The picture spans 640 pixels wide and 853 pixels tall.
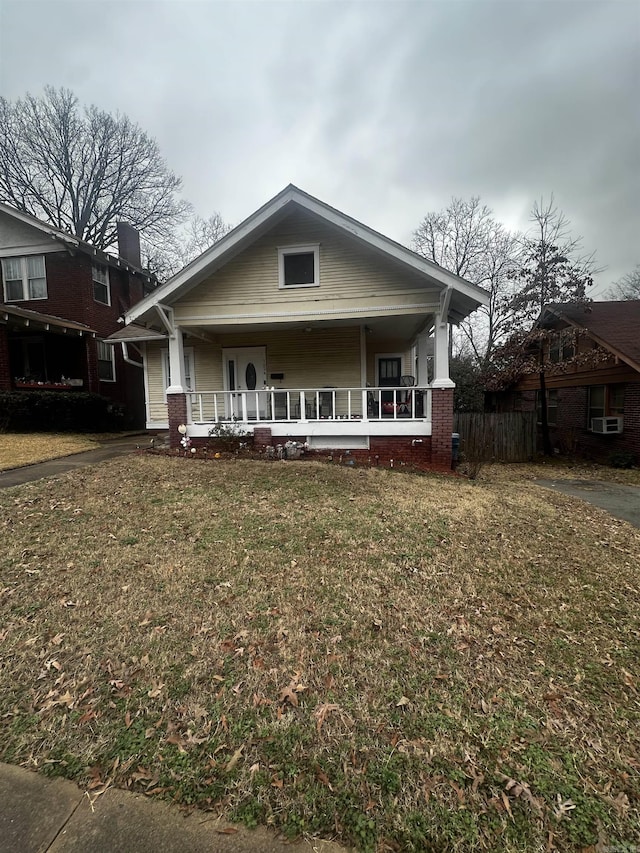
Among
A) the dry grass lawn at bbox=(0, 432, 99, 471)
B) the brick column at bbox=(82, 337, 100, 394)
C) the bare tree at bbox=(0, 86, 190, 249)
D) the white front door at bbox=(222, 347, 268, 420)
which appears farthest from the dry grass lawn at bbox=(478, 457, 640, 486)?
the bare tree at bbox=(0, 86, 190, 249)

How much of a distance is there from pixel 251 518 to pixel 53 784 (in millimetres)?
3425

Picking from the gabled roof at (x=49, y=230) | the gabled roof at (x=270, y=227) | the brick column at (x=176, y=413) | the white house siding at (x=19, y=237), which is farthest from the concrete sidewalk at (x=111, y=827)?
the white house siding at (x=19, y=237)

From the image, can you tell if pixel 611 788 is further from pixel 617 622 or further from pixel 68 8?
pixel 68 8

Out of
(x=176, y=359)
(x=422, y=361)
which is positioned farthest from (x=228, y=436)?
(x=422, y=361)

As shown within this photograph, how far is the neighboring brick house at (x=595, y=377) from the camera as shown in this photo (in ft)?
40.4

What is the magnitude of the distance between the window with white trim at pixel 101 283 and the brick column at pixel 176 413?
9873 mm

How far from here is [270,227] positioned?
981 centimetres

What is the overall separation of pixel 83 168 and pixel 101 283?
1217 cm

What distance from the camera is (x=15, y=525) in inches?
189

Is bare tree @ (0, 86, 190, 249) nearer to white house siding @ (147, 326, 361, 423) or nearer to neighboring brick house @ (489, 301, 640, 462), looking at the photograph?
white house siding @ (147, 326, 361, 423)

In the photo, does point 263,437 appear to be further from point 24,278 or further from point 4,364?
point 24,278

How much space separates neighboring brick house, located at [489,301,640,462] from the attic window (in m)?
8.97

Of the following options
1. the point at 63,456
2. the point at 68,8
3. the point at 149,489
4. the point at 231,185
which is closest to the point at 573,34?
the point at 68,8

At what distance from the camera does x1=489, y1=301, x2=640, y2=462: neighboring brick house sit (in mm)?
12328
